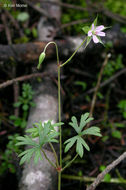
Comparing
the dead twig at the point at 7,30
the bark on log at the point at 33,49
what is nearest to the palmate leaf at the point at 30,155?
the bark on log at the point at 33,49

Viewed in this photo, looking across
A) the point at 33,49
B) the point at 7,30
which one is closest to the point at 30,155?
the point at 33,49

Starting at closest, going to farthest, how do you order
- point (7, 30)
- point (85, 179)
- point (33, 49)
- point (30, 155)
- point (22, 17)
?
point (30, 155) → point (85, 179) → point (33, 49) → point (7, 30) → point (22, 17)

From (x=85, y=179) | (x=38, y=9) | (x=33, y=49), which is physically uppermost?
(x=38, y=9)

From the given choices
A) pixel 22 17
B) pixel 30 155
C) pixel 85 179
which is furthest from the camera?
pixel 22 17

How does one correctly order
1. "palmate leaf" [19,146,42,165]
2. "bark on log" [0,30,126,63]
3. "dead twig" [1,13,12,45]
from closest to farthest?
"palmate leaf" [19,146,42,165] < "bark on log" [0,30,126,63] < "dead twig" [1,13,12,45]

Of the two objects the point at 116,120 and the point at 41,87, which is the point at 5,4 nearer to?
the point at 41,87

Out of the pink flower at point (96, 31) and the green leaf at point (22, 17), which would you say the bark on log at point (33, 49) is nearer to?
the green leaf at point (22, 17)

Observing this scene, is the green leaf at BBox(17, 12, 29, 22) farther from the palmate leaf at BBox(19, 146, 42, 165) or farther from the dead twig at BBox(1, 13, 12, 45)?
the palmate leaf at BBox(19, 146, 42, 165)

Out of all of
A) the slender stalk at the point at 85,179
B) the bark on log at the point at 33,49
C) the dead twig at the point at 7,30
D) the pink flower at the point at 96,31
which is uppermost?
the dead twig at the point at 7,30

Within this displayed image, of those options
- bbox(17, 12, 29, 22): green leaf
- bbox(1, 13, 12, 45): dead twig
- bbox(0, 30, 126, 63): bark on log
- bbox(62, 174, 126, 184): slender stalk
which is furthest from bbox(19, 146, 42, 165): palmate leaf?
bbox(17, 12, 29, 22): green leaf

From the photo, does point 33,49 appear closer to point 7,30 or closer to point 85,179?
point 7,30

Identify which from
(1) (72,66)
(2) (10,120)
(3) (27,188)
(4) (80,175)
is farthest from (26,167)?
(1) (72,66)
